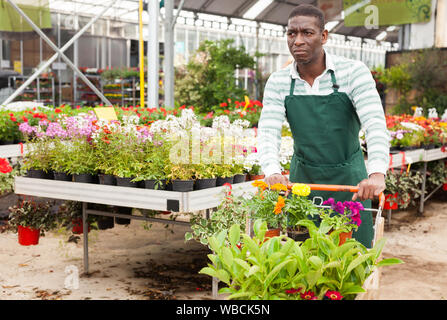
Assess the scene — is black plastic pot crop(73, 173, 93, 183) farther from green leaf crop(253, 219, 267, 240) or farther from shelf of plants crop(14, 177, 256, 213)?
green leaf crop(253, 219, 267, 240)

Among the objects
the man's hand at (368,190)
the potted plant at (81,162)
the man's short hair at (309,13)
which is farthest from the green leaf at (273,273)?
the potted plant at (81,162)

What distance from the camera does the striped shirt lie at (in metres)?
1.68

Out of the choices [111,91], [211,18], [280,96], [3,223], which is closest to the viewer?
[280,96]

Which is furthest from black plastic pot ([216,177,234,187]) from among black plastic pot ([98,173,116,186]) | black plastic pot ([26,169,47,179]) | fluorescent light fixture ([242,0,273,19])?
fluorescent light fixture ([242,0,273,19])

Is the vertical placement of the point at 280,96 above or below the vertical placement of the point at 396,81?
below

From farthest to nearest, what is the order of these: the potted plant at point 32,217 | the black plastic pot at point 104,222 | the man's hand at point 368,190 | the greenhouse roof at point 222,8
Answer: the greenhouse roof at point 222,8
the black plastic pot at point 104,222
the potted plant at point 32,217
the man's hand at point 368,190

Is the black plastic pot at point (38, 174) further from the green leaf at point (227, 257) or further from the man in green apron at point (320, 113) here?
the green leaf at point (227, 257)

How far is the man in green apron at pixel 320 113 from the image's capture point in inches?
65.5

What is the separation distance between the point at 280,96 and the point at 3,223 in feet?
13.5

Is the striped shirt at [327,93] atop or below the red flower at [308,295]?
atop

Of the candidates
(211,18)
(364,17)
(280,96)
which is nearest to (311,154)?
(280,96)

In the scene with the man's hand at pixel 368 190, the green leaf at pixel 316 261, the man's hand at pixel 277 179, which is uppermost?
the man's hand at pixel 277 179
